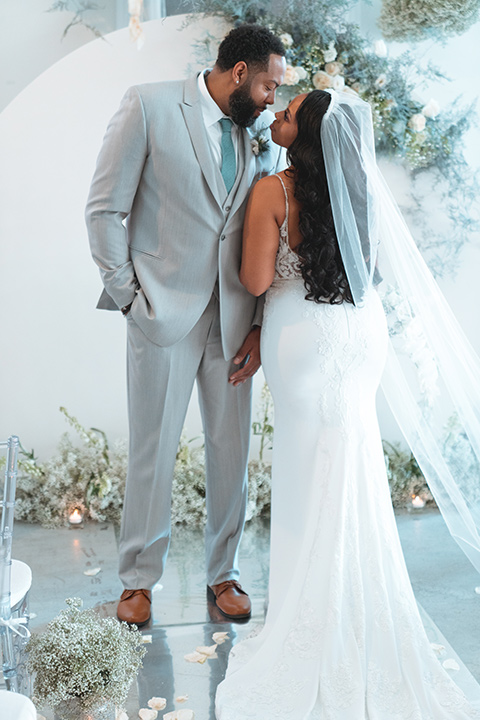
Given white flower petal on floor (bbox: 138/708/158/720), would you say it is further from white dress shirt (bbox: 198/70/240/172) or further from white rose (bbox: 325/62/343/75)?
white rose (bbox: 325/62/343/75)

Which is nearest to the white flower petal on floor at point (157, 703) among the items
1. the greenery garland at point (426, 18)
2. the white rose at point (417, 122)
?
the white rose at point (417, 122)

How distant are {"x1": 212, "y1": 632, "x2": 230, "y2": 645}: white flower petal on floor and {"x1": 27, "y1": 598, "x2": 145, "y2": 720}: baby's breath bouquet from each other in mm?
585

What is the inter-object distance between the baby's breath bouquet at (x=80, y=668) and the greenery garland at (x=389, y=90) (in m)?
2.83

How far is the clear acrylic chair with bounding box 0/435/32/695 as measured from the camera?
6.80ft

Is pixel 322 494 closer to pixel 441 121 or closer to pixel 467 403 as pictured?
pixel 467 403

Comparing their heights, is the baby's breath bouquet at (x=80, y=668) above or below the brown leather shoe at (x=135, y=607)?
above

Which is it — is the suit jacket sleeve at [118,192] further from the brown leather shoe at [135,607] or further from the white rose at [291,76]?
the white rose at [291,76]

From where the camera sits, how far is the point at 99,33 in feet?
12.7

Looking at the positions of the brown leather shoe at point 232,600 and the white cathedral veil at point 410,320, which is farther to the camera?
the brown leather shoe at point 232,600

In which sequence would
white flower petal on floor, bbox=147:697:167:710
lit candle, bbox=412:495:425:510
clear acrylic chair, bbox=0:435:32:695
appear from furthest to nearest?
lit candle, bbox=412:495:425:510 < white flower petal on floor, bbox=147:697:167:710 < clear acrylic chair, bbox=0:435:32:695

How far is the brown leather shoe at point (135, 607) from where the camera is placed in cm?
288

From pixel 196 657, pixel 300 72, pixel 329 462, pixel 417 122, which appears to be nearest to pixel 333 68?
pixel 300 72

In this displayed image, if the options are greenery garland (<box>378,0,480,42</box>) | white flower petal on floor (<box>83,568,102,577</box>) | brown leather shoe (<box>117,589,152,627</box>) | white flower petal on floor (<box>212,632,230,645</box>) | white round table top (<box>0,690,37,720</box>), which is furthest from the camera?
greenery garland (<box>378,0,480,42</box>)

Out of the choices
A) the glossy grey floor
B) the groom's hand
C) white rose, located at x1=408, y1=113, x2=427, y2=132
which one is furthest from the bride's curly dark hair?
white rose, located at x1=408, y1=113, x2=427, y2=132
